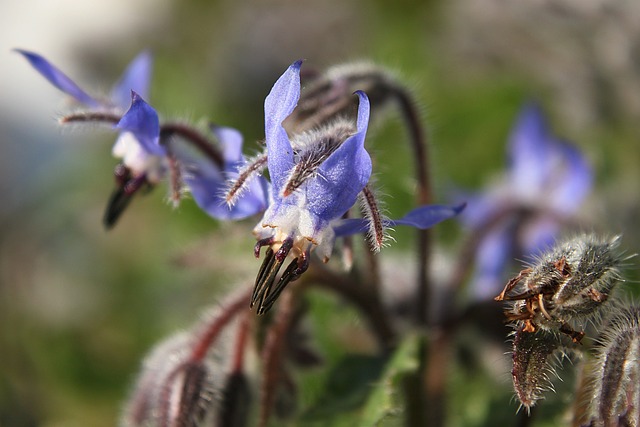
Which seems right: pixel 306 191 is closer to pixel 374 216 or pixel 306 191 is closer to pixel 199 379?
pixel 374 216

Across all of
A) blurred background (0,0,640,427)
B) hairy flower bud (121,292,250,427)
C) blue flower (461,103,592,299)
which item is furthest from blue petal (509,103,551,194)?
hairy flower bud (121,292,250,427)

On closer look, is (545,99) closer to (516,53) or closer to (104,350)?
(516,53)

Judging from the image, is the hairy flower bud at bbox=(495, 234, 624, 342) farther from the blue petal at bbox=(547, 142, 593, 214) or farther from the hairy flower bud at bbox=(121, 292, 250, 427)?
the blue petal at bbox=(547, 142, 593, 214)

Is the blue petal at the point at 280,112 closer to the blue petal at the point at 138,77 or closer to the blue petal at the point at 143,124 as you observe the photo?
the blue petal at the point at 143,124

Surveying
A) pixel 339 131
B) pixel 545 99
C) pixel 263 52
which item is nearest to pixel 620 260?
pixel 339 131

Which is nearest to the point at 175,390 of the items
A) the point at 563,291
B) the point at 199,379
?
the point at 199,379
